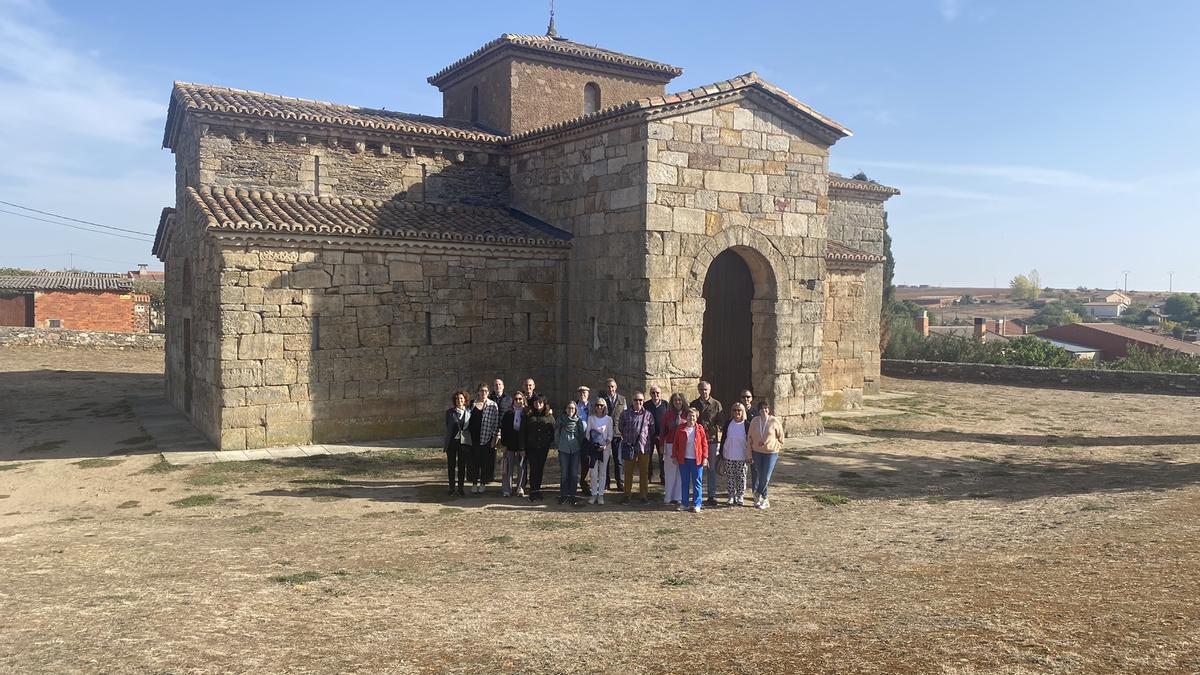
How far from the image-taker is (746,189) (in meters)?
14.5

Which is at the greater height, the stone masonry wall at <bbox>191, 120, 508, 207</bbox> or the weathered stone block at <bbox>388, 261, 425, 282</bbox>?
the stone masonry wall at <bbox>191, 120, 508, 207</bbox>

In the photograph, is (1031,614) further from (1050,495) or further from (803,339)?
(803,339)

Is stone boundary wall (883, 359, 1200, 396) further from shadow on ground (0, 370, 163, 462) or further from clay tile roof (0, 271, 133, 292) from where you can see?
clay tile roof (0, 271, 133, 292)

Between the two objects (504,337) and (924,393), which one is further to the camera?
(924,393)

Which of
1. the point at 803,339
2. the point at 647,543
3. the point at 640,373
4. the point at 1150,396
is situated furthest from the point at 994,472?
the point at 1150,396

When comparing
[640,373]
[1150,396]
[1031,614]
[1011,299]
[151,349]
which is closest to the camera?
[1031,614]

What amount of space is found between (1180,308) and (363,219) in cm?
8418

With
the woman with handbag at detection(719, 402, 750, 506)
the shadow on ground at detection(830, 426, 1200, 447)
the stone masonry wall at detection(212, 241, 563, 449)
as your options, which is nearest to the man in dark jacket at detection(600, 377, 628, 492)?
the woman with handbag at detection(719, 402, 750, 506)

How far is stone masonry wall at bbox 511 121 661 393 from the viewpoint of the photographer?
13922mm

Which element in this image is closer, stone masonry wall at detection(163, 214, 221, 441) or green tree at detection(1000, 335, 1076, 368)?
stone masonry wall at detection(163, 214, 221, 441)

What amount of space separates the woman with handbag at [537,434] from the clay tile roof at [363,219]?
5433mm

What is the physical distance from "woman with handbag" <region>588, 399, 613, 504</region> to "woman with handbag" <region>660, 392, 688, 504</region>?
66 cm

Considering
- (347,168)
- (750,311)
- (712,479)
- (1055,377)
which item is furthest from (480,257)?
(1055,377)

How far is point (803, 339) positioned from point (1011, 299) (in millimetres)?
126124
